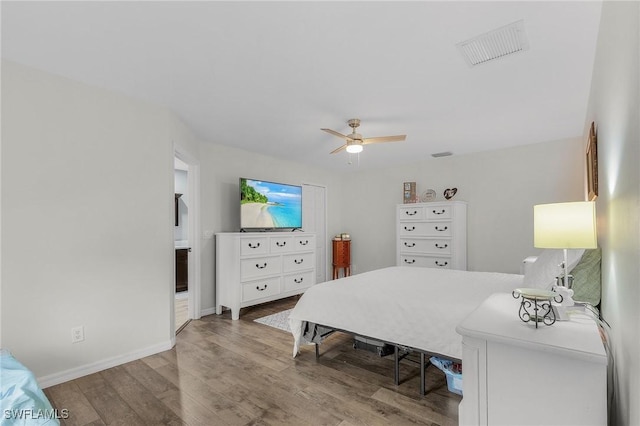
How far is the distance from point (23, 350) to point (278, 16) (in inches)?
108

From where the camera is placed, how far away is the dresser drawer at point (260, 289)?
4.00 m

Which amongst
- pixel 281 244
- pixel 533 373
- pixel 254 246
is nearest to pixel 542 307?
pixel 533 373

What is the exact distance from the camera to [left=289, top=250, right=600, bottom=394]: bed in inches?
75.9

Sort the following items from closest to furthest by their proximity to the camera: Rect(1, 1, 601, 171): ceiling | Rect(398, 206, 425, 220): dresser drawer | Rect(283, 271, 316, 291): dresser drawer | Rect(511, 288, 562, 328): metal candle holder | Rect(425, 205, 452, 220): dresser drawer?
Rect(511, 288, 562, 328): metal candle holder
Rect(1, 1, 601, 171): ceiling
Rect(283, 271, 316, 291): dresser drawer
Rect(425, 205, 452, 220): dresser drawer
Rect(398, 206, 425, 220): dresser drawer

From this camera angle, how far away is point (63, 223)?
236 cm

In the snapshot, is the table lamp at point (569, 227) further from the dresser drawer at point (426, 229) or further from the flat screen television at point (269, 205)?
the flat screen television at point (269, 205)

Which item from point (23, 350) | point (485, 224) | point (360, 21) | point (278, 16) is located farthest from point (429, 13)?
point (485, 224)

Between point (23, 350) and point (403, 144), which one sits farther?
point (403, 144)

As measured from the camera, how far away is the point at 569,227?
4.70 feet

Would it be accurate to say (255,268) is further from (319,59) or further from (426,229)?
(319,59)

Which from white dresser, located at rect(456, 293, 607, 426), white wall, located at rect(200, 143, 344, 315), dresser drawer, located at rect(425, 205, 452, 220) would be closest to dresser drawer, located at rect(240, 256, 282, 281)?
white wall, located at rect(200, 143, 344, 315)

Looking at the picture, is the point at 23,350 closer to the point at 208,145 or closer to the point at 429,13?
the point at 208,145

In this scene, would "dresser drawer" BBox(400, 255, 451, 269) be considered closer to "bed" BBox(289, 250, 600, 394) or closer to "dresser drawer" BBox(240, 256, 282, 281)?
"bed" BBox(289, 250, 600, 394)

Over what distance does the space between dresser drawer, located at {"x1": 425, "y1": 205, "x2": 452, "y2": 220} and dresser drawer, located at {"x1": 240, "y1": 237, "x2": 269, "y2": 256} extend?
249cm
